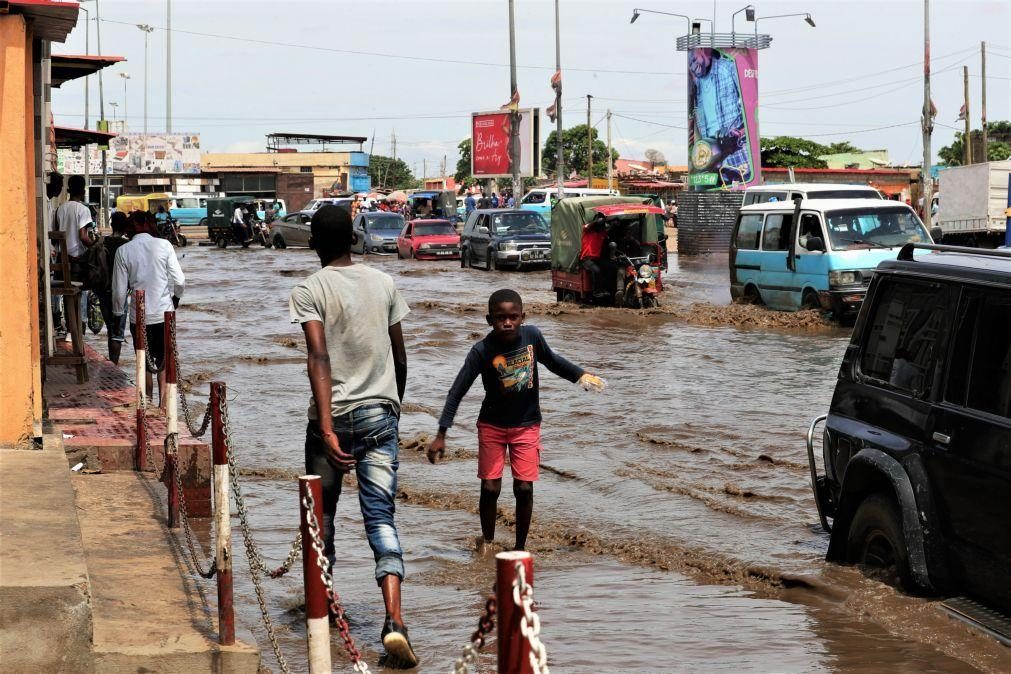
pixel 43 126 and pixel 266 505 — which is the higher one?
pixel 43 126

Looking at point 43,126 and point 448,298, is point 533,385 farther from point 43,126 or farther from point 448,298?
point 448,298

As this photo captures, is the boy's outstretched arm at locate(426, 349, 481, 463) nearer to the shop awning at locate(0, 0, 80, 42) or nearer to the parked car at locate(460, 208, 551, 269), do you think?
the shop awning at locate(0, 0, 80, 42)

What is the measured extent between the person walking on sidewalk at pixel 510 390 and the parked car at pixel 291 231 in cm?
4005

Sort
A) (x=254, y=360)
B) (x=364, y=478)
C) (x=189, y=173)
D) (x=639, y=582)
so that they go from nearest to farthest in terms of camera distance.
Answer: (x=364, y=478) < (x=639, y=582) < (x=254, y=360) < (x=189, y=173)

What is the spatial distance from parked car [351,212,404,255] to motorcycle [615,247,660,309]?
2012 centimetres

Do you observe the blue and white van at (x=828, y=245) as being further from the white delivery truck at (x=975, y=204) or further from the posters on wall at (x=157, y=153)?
the posters on wall at (x=157, y=153)

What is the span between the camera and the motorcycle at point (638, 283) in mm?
22484

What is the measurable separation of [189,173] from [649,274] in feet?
238

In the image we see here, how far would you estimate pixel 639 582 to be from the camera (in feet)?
22.5

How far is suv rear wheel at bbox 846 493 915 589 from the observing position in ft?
18.2

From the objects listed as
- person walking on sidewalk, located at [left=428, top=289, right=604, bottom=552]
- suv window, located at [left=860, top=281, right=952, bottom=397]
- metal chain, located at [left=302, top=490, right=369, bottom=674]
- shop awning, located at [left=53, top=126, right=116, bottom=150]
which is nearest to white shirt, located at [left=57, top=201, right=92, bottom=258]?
shop awning, located at [left=53, top=126, right=116, bottom=150]

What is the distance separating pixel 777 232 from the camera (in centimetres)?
1970

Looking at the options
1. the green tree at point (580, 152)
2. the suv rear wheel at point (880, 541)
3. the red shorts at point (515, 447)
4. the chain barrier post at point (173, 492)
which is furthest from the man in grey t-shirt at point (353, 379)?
the green tree at point (580, 152)

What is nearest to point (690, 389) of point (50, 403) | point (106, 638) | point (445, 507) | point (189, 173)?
point (445, 507)
